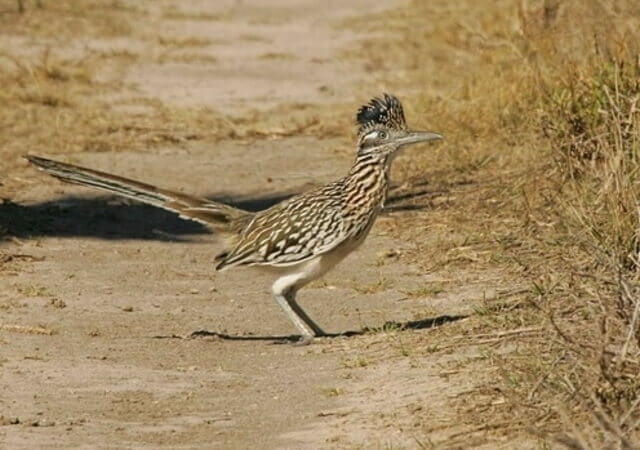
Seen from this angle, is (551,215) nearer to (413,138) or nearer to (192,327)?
(413,138)

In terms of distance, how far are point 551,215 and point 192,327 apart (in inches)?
95.2

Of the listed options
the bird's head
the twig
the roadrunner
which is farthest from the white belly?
the twig

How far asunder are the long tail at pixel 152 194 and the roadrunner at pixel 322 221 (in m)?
0.02

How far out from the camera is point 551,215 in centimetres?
1042

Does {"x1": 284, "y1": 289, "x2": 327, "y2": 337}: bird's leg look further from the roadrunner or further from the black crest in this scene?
the black crest

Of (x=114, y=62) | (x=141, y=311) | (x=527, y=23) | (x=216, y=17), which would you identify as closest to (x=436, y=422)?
(x=141, y=311)

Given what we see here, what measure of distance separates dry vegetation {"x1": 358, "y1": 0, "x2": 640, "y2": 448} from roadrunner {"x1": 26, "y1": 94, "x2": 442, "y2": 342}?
799mm

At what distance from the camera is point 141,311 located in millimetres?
9844

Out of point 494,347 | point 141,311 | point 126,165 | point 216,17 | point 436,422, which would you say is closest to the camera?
point 436,422

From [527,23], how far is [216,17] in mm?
10933

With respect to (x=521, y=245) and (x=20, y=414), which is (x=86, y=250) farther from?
(x=20, y=414)

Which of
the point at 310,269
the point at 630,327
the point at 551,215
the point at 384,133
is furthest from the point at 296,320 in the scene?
the point at 630,327

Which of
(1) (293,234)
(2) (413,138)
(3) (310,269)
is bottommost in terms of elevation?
(3) (310,269)

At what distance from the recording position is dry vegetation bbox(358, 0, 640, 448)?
21.4 feet
